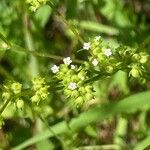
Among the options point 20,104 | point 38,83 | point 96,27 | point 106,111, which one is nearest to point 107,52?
point 38,83

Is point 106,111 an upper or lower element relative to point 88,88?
upper

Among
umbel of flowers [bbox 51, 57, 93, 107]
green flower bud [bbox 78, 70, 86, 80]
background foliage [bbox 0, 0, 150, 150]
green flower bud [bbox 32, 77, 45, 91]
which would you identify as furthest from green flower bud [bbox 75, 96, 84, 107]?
background foliage [bbox 0, 0, 150, 150]

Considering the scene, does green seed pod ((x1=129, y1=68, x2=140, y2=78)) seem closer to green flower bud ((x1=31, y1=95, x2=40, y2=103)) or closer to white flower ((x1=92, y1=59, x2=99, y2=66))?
white flower ((x1=92, y1=59, x2=99, y2=66))

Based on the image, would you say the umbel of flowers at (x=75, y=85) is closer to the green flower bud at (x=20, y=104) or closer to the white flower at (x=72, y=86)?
the white flower at (x=72, y=86)

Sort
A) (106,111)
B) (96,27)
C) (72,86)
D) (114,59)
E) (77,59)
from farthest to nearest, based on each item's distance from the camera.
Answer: (96,27) → (77,59) → (106,111) → (114,59) → (72,86)

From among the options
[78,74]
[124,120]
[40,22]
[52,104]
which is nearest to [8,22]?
[40,22]

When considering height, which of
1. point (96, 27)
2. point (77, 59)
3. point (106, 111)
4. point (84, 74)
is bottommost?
point (84, 74)

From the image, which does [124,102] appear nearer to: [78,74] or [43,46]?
[78,74]

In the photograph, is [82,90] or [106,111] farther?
[106,111]

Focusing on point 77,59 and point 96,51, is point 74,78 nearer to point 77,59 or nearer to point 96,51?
point 96,51

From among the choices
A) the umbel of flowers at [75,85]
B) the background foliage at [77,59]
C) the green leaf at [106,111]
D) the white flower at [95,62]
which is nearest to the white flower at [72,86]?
the umbel of flowers at [75,85]
